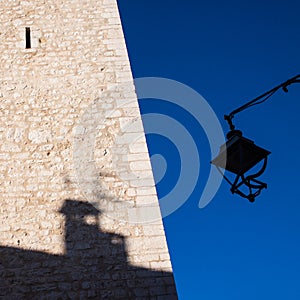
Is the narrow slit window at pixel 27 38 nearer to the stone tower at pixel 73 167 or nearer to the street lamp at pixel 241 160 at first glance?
the stone tower at pixel 73 167

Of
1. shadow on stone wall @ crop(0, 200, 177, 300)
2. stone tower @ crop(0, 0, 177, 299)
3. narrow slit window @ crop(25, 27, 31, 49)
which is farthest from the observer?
narrow slit window @ crop(25, 27, 31, 49)

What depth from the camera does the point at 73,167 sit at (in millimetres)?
4676

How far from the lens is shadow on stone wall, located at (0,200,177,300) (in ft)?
12.6

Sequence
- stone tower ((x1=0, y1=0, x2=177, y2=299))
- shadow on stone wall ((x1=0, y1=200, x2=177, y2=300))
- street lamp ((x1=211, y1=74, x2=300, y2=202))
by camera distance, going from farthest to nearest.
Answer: stone tower ((x1=0, y1=0, x2=177, y2=299))
shadow on stone wall ((x1=0, y1=200, x2=177, y2=300))
street lamp ((x1=211, y1=74, x2=300, y2=202))

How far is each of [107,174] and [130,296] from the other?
1.33 m

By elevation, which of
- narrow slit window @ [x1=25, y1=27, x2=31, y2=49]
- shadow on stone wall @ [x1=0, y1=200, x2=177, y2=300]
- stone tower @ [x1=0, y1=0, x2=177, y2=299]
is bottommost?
shadow on stone wall @ [x1=0, y1=200, x2=177, y2=300]

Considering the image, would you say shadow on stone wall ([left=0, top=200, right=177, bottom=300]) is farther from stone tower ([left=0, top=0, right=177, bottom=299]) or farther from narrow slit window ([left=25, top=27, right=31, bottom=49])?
narrow slit window ([left=25, top=27, right=31, bottom=49])

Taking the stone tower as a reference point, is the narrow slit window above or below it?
above

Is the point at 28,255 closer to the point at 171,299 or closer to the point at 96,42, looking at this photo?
the point at 171,299

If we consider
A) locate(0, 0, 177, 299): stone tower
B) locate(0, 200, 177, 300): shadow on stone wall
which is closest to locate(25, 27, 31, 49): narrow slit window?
locate(0, 0, 177, 299): stone tower

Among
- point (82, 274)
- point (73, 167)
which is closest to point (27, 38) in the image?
point (73, 167)

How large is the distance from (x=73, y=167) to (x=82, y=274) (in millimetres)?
1190

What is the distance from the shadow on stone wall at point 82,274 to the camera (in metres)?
3.85

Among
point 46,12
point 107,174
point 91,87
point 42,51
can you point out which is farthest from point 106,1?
point 107,174
